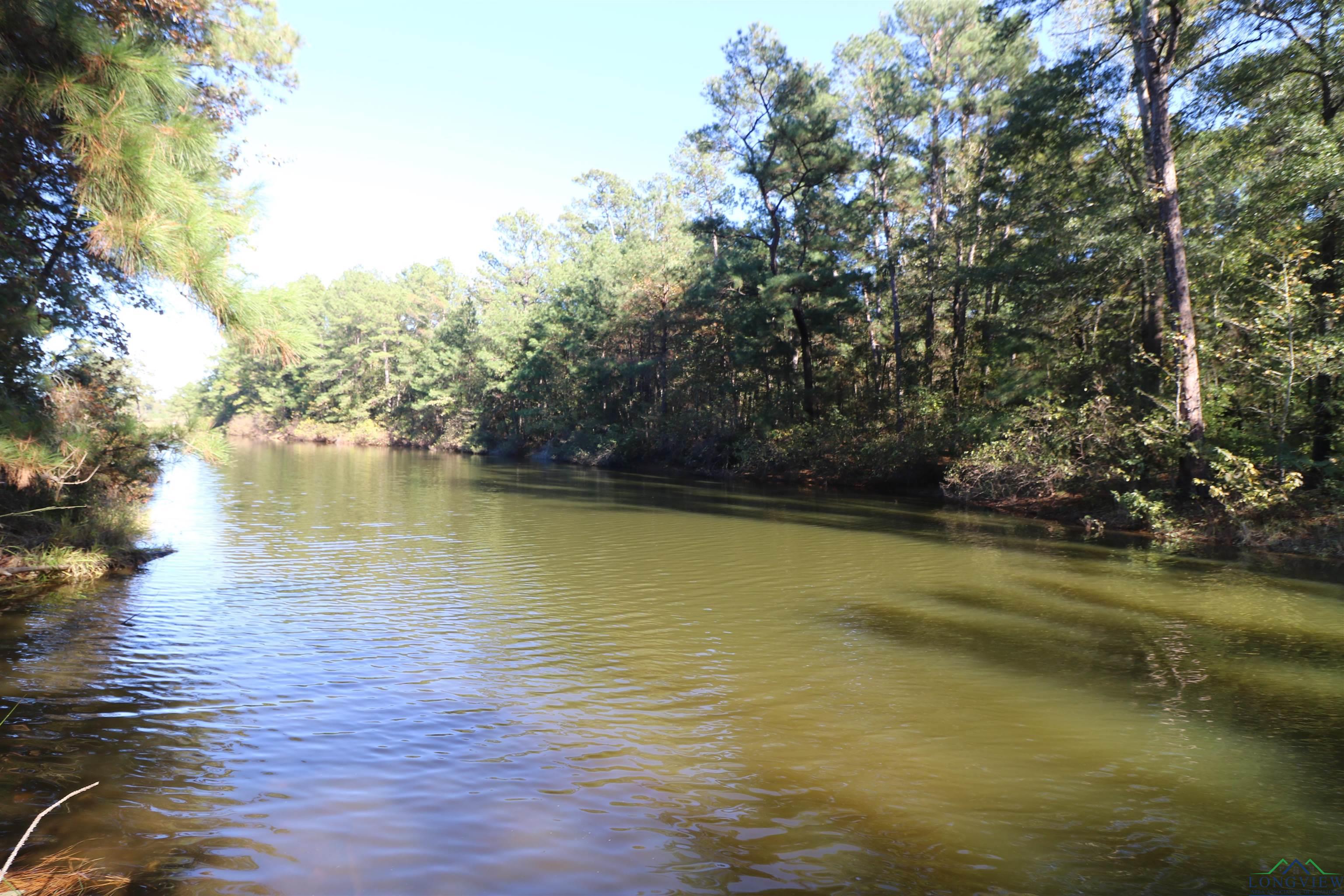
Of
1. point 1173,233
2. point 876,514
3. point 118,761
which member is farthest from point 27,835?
point 876,514

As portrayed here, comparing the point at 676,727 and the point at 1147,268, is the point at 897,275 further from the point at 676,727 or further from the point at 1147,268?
the point at 676,727

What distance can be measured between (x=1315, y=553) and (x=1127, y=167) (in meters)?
10.4

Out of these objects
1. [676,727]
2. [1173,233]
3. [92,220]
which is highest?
[1173,233]

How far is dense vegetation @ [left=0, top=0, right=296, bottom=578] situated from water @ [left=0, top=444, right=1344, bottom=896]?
1690mm

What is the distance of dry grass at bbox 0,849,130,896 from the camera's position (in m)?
3.28

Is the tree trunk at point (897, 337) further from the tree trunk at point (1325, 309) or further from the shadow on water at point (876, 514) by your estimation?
the tree trunk at point (1325, 309)

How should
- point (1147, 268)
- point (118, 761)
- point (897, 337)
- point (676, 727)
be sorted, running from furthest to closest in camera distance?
point (897, 337) → point (1147, 268) → point (676, 727) → point (118, 761)

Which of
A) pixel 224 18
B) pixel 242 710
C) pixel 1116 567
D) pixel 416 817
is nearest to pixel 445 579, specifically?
pixel 242 710

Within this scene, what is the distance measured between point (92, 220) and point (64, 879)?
6176mm

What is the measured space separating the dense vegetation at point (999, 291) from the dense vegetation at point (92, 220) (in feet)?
3.21

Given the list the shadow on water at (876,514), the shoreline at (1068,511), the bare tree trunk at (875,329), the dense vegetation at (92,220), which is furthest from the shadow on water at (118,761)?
the bare tree trunk at (875,329)

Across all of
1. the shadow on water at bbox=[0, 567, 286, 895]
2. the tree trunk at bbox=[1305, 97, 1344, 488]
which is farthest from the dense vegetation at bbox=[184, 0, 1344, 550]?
the shadow on water at bbox=[0, 567, 286, 895]

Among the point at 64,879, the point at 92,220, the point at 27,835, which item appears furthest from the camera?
the point at 92,220

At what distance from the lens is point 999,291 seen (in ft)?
79.6
